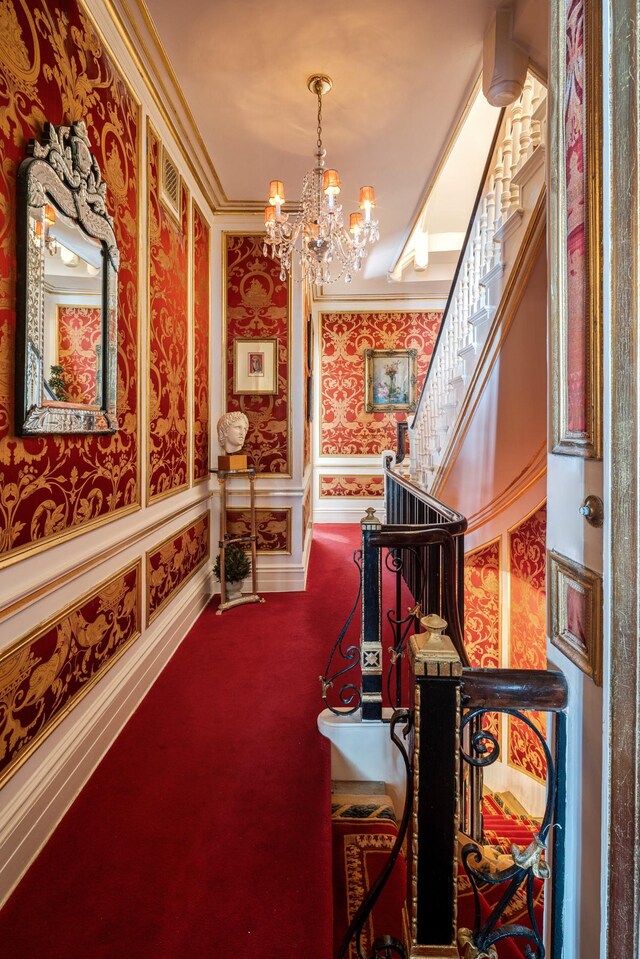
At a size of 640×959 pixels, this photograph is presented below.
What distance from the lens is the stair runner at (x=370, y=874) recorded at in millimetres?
1375

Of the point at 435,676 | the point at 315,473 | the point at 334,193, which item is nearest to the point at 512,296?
the point at 334,193

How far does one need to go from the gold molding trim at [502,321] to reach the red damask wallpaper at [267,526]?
1418mm

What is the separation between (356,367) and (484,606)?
13.1 ft

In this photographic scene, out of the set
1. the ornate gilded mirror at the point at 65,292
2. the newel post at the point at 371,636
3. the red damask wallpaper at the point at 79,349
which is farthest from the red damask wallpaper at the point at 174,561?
the newel post at the point at 371,636

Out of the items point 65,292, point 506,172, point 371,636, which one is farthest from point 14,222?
point 506,172

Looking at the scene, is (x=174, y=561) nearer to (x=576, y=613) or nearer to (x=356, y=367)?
(x=576, y=613)

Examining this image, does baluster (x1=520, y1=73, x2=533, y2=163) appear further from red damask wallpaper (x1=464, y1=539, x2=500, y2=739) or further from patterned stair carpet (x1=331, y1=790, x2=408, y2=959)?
red damask wallpaper (x1=464, y1=539, x2=500, y2=739)

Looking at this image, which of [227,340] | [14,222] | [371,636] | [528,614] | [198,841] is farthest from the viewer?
[528,614]

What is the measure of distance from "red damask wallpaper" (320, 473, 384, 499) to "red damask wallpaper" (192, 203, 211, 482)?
140 inches

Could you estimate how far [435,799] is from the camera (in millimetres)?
899

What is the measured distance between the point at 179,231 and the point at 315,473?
446 centimetres

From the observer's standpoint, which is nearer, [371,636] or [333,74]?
[371,636]

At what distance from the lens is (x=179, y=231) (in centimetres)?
299

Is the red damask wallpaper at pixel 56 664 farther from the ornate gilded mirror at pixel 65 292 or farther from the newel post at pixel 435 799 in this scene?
the newel post at pixel 435 799
